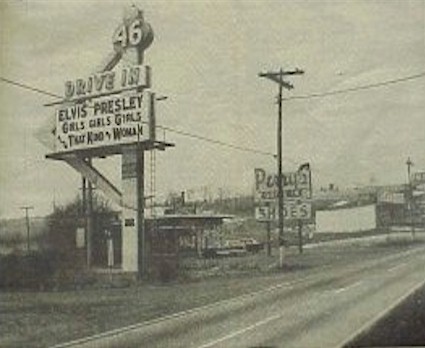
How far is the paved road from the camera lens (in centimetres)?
847

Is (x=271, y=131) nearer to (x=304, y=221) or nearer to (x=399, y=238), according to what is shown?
(x=304, y=221)

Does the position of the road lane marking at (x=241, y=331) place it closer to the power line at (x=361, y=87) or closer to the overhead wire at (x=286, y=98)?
the overhead wire at (x=286, y=98)

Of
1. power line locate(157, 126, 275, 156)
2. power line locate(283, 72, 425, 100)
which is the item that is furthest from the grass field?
power line locate(283, 72, 425, 100)

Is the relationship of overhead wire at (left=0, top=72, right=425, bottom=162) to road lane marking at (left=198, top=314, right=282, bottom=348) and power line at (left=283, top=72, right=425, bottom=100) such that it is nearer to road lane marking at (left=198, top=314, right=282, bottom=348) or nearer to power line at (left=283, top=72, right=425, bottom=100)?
power line at (left=283, top=72, right=425, bottom=100)

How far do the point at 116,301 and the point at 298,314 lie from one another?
2052 millimetres

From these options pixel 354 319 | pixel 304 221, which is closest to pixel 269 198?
pixel 304 221

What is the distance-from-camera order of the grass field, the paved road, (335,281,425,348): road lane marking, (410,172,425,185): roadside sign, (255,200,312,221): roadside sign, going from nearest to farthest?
(335,281,425,348): road lane marking < the paved road < (410,172,425,185): roadside sign < the grass field < (255,200,312,221): roadside sign

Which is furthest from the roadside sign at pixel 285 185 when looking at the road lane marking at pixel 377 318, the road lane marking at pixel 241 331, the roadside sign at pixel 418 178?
the road lane marking at pixel 377 318

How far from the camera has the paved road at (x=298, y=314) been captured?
8.47 m

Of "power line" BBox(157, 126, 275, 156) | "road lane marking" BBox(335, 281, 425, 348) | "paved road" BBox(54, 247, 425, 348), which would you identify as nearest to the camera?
"road lane marking" BBox(335, 281, 425, 348)

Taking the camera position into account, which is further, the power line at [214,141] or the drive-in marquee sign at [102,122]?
the drive-in marquee sign at [102,122]

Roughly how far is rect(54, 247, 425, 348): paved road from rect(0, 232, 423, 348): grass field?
144 millimetres

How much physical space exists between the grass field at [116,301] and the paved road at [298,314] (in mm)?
144

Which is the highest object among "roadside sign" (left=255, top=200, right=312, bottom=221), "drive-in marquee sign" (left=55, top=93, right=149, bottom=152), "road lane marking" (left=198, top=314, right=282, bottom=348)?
"drive-in marquee sign" (left=55, top=93, right=149, bottom=152)
